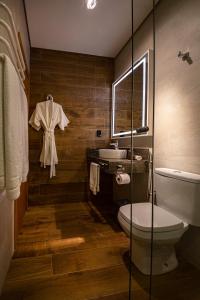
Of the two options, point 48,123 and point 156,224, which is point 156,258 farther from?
point 48,123

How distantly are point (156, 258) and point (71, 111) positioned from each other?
2.33 metres

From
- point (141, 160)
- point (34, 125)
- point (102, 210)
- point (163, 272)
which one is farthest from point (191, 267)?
point (34, 125)

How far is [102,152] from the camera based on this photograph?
2545mm

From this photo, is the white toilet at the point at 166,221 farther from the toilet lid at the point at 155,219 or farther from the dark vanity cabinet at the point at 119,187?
the dark vanity cabinet at the point at 119,187

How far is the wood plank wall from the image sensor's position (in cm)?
285

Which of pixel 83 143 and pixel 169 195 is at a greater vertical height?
pixel 83 143

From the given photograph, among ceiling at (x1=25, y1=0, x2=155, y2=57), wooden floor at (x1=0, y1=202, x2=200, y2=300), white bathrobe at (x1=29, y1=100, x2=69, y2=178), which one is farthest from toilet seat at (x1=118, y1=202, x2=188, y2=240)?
ceiling at (x1=25, y1=0, x2=155, y2=57)

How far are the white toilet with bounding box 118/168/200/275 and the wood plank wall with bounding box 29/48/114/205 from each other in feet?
5.28

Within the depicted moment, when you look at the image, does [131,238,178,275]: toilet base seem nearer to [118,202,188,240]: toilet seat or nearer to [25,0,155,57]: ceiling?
[118,202,188,240]: toilet seat

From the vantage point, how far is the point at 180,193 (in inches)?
58.0

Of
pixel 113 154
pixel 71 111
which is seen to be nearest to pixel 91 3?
pixel 71 111

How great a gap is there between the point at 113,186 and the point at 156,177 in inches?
48.6

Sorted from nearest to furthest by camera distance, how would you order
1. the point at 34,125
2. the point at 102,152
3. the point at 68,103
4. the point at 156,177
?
the point at 156,177, the point at 102,152, the point at 34,125, the point at 68,103

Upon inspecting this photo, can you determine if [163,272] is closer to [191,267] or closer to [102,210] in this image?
[191,267]
